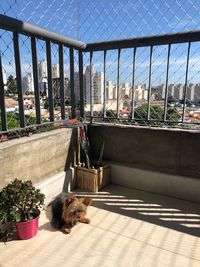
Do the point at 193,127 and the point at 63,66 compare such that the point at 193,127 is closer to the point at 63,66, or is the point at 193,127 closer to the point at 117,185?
Result: the point at 117,185

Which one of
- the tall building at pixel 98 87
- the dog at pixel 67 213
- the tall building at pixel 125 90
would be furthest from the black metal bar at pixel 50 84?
the dog at pixel 67 213

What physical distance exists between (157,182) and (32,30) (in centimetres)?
223

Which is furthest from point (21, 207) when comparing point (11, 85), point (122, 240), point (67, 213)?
point (11, 85)

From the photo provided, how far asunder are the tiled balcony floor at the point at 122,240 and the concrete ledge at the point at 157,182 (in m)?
0.14

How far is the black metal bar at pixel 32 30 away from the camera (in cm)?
210

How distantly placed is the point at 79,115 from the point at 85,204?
4.61 feet

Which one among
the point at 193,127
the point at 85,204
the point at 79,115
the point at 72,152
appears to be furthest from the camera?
the point at 79,115

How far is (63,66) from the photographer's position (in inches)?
117

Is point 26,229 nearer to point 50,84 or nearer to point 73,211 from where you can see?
point 73,211

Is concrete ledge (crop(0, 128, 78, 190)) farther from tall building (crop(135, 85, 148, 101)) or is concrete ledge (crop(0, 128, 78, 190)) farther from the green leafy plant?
tall building (crop(135, 85, 148, 101))

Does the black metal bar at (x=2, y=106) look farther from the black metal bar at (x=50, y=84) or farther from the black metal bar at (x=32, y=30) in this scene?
the black metal bar at (x=50, y=84)

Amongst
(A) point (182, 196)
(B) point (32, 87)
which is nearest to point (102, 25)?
(B) point (32, 87)

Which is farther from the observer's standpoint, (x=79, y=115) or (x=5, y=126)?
(x=79, y=115)

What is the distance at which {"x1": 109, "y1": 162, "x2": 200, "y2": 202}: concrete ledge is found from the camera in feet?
9.20
